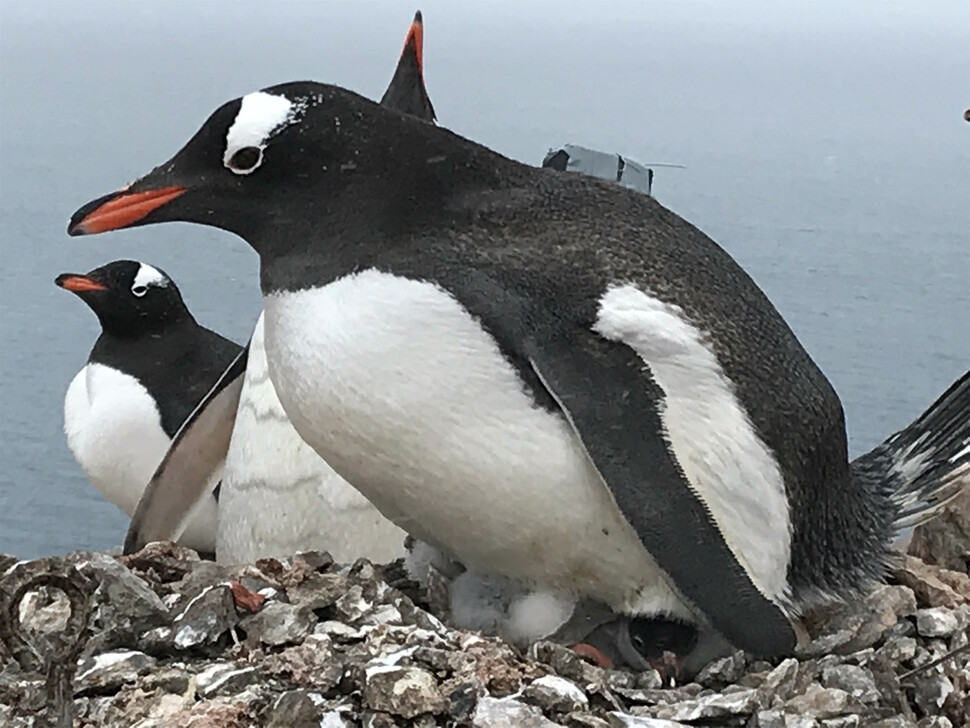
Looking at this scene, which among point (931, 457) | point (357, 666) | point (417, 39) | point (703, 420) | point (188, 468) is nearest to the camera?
point (357, 666)

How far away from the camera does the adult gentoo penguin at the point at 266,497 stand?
4.29 feet

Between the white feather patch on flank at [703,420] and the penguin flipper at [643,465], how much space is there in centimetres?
1

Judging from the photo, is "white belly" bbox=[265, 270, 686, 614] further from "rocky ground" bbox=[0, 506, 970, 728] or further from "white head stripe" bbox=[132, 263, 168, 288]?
"white head stripe" bbox=[132, 263, 168, 288]

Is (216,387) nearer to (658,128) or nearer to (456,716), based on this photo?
(456,716)

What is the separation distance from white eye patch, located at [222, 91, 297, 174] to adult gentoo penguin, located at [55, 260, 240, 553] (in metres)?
0.98

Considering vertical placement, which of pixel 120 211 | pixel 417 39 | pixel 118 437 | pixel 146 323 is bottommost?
pixel 118 437

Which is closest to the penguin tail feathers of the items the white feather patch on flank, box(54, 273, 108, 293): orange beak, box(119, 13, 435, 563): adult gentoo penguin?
the white feather patch on flank

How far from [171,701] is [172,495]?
60 cm

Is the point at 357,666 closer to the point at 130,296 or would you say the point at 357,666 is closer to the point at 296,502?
the point at 296,502

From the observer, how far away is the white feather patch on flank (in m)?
0.92

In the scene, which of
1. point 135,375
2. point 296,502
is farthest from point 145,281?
point 296,502

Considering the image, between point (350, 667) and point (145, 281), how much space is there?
47.3 inches

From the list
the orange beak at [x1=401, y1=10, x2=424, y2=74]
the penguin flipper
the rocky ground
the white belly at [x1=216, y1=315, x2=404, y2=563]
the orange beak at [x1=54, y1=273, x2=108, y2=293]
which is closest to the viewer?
the rocky ground

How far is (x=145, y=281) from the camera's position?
6.29 feet
